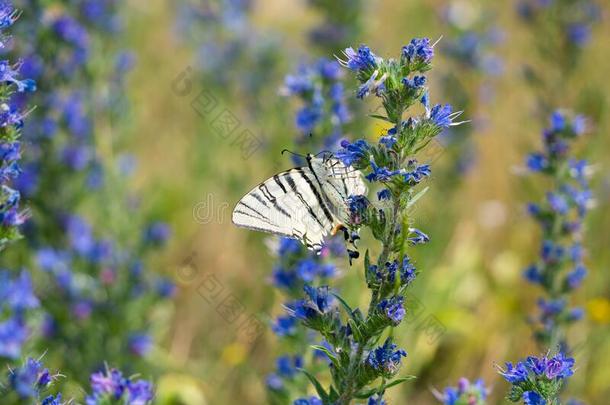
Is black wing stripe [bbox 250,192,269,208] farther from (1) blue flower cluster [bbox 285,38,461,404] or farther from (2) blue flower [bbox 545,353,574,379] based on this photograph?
(2) blue flower [bbox 545,353,574,379]

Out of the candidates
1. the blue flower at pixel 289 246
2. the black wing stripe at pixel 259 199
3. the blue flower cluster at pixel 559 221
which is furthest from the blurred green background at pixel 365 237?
the black wing stripe at pixel 259 199

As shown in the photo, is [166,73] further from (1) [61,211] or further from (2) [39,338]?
(2) [39,338]

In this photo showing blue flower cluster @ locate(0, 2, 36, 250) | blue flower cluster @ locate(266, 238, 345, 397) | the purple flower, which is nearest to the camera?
blue flower cluster @ locate(0, 2, 36, 250)

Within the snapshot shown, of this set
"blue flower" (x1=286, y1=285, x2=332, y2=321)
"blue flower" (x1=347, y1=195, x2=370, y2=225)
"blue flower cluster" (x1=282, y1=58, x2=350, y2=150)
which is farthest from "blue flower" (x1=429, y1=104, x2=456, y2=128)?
"blue flower cluster" (x1=282, y1=58, x2=350, y2=150)

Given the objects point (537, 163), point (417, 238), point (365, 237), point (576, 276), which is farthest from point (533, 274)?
point (417, 238)

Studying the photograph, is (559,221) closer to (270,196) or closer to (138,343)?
(270,196)

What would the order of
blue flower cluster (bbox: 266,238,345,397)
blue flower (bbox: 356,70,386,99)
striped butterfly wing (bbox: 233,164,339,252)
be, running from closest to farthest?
1. blue flower (bbox: 356,70,386,99)
2. striped butterfly wing (bbox: 233,164,339,252)
3. blue flower cluster (bbox: 266,238,345,397)

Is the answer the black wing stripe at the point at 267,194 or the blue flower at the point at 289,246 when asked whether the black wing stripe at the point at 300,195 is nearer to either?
the black wing stripe at the point at 267,194
